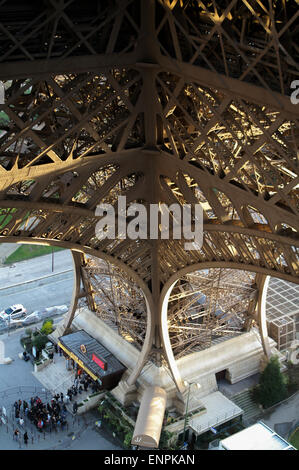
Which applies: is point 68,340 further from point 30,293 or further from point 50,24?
point 50,24

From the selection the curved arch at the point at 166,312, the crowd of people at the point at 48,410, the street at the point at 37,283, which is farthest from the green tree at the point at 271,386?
the street at the point at 37,283

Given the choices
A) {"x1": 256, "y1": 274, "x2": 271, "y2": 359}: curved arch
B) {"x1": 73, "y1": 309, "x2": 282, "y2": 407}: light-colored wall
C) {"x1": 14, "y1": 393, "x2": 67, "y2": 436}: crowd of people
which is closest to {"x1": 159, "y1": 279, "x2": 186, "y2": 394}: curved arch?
{"x1": 73, "y1": 309, "x2": 282, "y2": 407}: light-colored wall

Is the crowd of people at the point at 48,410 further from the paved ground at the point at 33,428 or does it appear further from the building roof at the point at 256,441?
the building roof at the point at 256,441

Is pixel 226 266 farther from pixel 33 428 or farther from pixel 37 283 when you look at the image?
pixel 37 283

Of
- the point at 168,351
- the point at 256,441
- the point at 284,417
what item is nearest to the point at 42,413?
the point at 168,351
